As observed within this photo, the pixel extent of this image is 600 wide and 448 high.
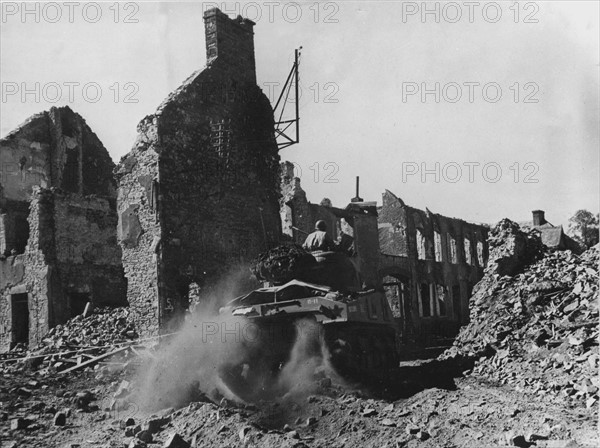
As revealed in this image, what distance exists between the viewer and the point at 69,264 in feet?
73.3

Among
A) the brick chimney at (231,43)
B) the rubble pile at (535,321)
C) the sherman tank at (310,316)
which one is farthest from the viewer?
the brick chimney at (231,43)

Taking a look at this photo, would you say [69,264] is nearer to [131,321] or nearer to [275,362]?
[131,321]

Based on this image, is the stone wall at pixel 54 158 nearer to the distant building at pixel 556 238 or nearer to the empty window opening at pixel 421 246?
the empty window opening at pixel 421 246

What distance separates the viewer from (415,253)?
31.3m

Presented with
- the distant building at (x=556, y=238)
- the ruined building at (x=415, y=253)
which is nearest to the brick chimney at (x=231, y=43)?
the ruined building at (x=415, y=253)

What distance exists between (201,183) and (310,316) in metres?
7.82

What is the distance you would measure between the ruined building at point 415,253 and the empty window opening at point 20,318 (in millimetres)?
9551

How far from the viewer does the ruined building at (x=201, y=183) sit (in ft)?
57.0

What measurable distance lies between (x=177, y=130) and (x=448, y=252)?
20.1m

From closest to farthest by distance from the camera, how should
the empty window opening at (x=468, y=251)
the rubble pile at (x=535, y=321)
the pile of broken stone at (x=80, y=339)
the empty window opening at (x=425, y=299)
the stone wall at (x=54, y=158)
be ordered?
the rubble pile at (x=535, y=321), the pile of broken stone at (x=80, y=339), the stone wall at (x=54, y=158), the empty window opening at (x=425, y=299), the empty window opening at (x=468, y=251)

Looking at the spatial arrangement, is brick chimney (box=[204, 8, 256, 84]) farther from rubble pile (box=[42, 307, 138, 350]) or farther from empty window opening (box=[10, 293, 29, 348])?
empty window opening (box=[10, 293, 29, 348])

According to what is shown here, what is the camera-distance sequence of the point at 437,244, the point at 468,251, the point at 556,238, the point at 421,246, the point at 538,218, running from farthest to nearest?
the point at 538,218 < the point at 556,238 < the point at 468,251 < the point at 437,244 < the point at 421,246

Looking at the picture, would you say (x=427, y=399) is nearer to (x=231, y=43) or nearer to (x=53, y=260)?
(x=231, y=43)

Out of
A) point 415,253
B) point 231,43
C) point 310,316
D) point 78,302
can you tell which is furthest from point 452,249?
point 310,316
